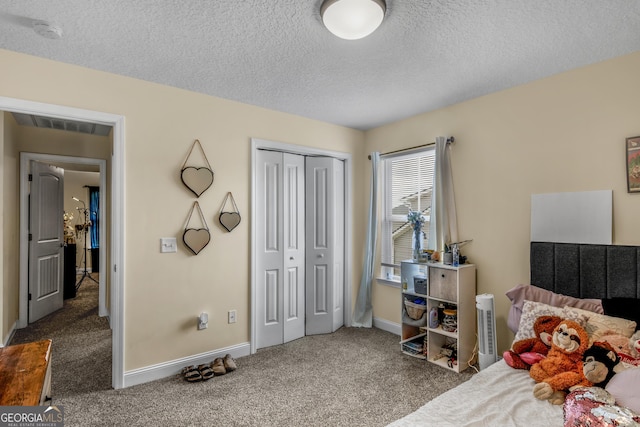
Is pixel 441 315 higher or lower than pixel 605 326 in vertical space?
lower

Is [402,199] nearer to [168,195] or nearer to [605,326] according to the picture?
[605,326]

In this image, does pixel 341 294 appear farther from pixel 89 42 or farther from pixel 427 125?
pixel 89 42

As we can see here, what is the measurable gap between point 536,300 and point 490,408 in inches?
49.0

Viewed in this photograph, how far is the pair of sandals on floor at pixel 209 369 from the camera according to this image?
277cm

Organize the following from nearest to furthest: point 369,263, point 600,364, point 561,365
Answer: point 600,364 < point 561,365 < point 369,263

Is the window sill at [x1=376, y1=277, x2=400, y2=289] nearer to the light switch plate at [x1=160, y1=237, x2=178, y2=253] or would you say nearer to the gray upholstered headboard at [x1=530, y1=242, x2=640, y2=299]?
the gray upholstered headboard at [x1=530, y1=242, x2=640, y2=299]

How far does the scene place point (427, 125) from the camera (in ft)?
11.8

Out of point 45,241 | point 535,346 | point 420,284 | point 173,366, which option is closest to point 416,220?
point 420,284

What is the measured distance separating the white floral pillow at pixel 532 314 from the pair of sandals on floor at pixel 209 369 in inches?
89.9

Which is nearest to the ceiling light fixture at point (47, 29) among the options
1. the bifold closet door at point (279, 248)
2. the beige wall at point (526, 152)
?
the bifold closet door at point (279, 248)

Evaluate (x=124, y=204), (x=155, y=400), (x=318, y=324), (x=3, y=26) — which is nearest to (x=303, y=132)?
(x=124, y=204)

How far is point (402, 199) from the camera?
156 inches

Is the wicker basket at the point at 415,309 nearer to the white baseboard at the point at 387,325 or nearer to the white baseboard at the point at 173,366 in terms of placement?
the white baseboard at the point at 387,325

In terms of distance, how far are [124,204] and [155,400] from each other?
1.51m
